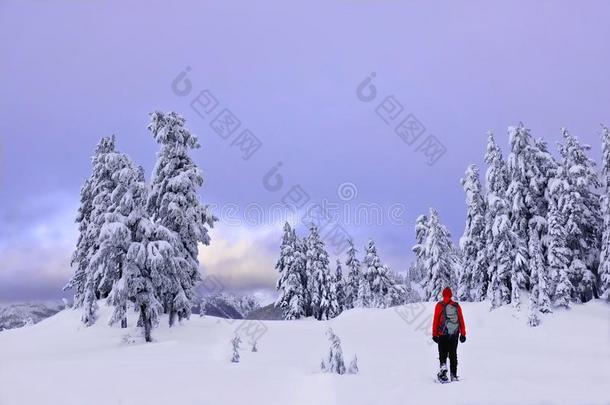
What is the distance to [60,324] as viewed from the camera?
29297 millimetres

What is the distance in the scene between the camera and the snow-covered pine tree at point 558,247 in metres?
28.4

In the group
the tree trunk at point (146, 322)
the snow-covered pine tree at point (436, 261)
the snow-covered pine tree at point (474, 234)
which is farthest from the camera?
the snow-covered pine tree at point (436, 261)

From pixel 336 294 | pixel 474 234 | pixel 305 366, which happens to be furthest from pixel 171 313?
pixel 336 294

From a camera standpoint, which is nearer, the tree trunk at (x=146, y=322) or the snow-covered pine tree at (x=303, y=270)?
the tree trunk at (x=146, y=322)

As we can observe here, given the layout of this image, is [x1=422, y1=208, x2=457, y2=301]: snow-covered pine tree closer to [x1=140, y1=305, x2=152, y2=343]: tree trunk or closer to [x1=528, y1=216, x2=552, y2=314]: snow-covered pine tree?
[x1=528, y1=216, x2=552, y2=314]: snow-covered pine tree

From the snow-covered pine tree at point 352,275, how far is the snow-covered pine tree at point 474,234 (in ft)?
62.1

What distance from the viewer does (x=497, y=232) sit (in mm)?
30281

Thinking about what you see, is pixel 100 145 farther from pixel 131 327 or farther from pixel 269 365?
pixel 269 365

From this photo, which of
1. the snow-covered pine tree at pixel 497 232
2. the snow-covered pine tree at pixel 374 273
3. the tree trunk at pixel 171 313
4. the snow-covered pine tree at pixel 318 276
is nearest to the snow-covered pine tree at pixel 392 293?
the snow-covered pine tree at pixel 374 273

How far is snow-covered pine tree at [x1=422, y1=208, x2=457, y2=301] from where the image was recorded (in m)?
43.1

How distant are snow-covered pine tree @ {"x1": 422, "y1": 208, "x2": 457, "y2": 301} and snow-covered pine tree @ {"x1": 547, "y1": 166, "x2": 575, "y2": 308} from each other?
12633 mm

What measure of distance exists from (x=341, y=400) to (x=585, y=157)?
32226 millimetres

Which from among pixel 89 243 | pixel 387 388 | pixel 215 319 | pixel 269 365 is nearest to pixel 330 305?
pixel 215 319

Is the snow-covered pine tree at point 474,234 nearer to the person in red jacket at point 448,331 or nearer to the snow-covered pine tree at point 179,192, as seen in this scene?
the snow-covered pine tree at point 179,192
